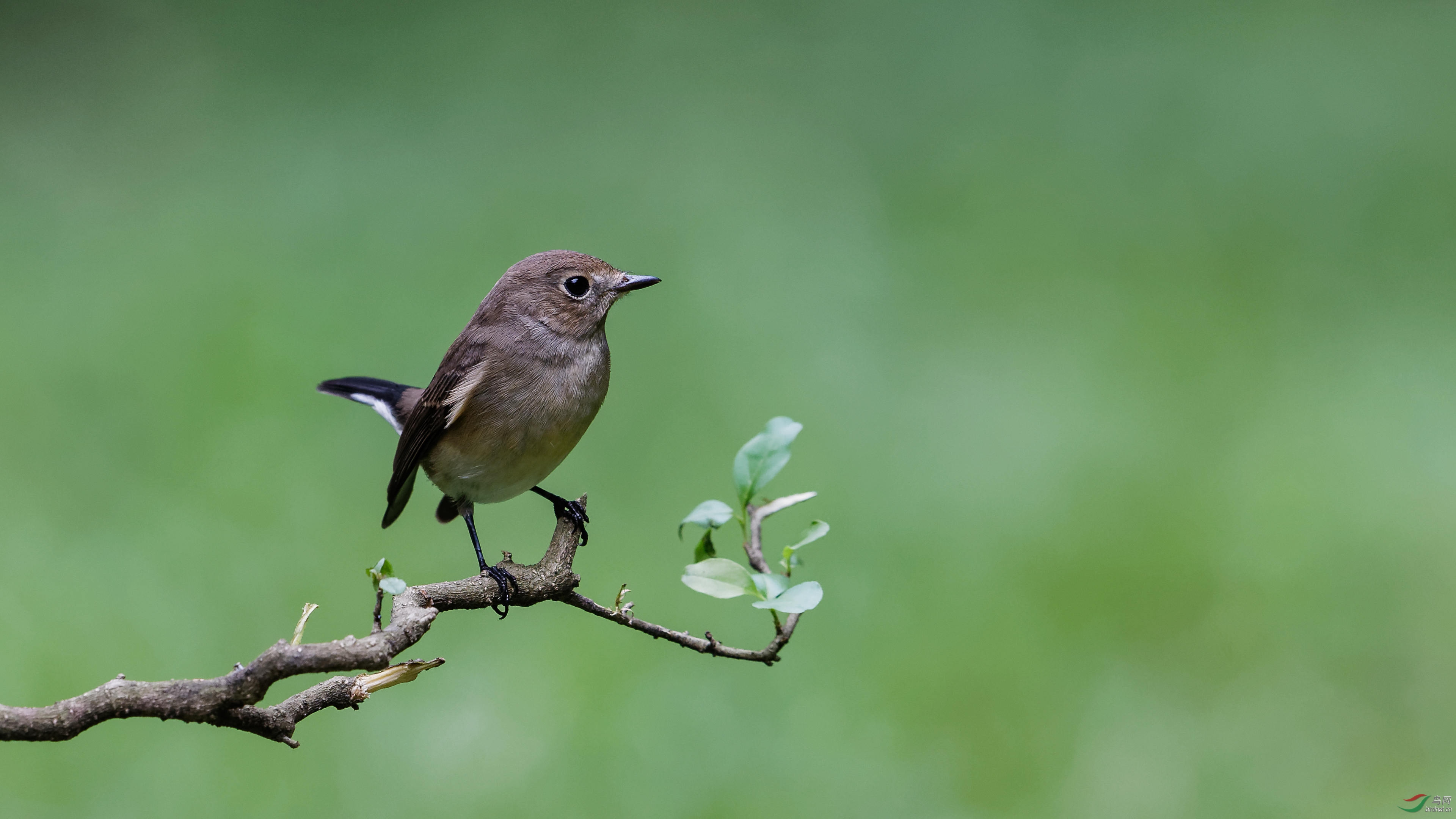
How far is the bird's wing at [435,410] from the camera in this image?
2.72 metres

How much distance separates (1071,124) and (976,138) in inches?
24.7

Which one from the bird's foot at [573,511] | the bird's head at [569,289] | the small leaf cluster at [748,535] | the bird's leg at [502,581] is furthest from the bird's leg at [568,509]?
the bird's head at [569,289]

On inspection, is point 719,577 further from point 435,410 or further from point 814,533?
point 435,410

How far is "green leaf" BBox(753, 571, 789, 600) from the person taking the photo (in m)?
1.89

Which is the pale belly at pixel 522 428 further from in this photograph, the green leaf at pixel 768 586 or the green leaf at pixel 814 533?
the green leaf at pixel 768 586

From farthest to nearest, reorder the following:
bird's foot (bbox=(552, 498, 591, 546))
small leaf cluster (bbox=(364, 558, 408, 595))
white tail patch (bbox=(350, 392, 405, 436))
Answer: white tail patch (bbox=(350, 392, 405, 436)), bird's foot (bbox=(552, 498, 591, 546)), small leaf cluster (bbox=(364, 558, 408, 595))

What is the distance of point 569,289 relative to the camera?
8.68 ft

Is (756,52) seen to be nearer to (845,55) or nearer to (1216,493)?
(845,55)

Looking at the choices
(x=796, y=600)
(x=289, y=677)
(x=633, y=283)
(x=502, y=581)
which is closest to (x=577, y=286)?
(x=633, y=283)

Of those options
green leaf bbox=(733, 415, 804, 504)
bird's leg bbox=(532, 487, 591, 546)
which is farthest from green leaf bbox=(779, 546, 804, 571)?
bird's leg bbox=(532, 487, 591, 546)

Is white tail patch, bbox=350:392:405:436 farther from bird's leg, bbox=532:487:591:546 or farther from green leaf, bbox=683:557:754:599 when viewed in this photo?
green leaf, bbox=683:557:754:599

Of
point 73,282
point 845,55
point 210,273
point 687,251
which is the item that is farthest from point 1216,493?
point 73,282

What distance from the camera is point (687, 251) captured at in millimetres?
6605

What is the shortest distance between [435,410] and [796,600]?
130cm
